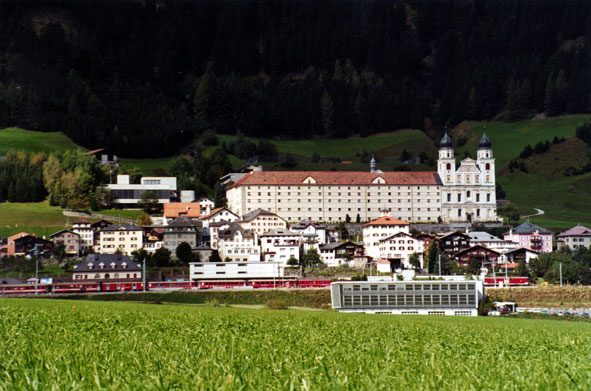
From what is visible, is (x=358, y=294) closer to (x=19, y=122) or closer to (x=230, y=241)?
(x=230, y=241)

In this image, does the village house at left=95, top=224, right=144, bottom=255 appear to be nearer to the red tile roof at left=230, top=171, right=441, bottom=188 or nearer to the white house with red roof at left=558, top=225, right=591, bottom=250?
the red tile roof at left=230, top=171, right=441, bottom=188

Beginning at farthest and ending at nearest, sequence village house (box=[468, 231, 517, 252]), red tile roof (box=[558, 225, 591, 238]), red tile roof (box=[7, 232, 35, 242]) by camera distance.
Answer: red tile roof (box=[558, 225, 591, 238]) → village house (box=[468, 231, 517, 252]) → red tile roof (box=[7, 232, 35, 242])

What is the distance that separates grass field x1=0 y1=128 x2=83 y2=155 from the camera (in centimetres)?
14062

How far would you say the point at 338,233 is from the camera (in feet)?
363

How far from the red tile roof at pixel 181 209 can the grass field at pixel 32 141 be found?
3799 cm

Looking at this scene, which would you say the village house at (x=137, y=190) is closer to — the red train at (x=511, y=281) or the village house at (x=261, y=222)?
the village house at (x=261, y=222)

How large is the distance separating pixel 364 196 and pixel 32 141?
6937cm

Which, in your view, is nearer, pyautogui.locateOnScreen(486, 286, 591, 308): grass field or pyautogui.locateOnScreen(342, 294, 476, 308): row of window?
pyautogui.locateOnScreen(342, 294, 476, 308): row of window

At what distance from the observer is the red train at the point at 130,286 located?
7694 cm

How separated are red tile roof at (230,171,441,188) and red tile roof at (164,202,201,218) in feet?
32.9

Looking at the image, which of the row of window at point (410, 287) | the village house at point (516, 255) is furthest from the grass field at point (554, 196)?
the row of window at point (410, 287)

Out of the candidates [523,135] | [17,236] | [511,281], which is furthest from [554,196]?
[17,236]

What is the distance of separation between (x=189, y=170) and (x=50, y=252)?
51307 mm

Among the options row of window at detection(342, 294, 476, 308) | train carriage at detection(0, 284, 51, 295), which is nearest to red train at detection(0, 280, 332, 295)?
train carriage at detection(0, 284, 51, 295)
